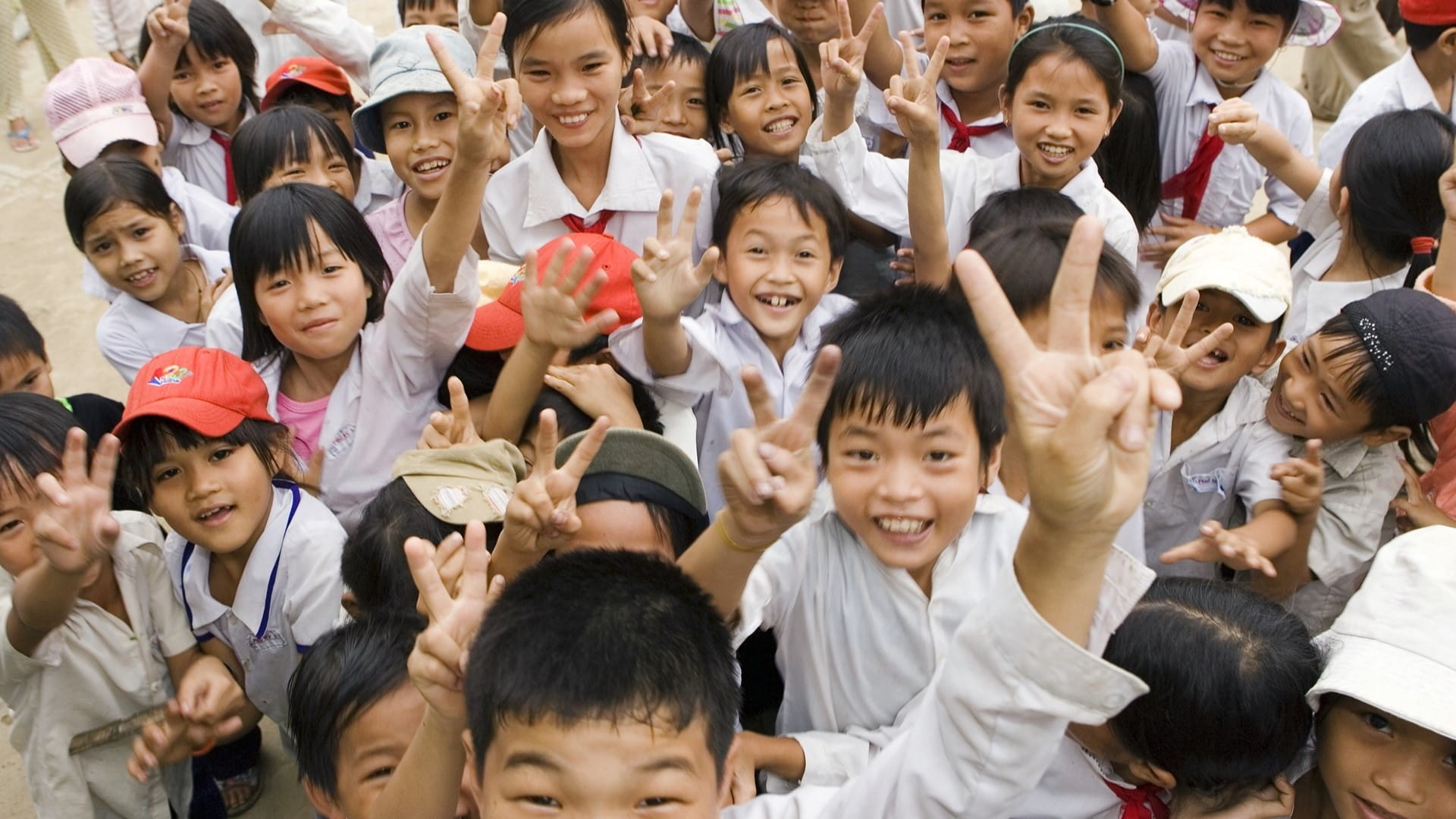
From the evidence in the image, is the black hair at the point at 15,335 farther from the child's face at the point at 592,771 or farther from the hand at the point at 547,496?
the child's face at the point at 592,771

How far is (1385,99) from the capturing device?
341cm

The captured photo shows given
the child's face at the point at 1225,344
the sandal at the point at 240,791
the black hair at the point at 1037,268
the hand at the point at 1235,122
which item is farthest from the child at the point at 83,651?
the hand at the point at 1235,122

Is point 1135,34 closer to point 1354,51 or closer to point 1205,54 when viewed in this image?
point 1205,54

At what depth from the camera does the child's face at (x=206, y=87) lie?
388 centimetres

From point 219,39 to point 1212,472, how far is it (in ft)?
11.6

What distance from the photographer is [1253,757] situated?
162 cm

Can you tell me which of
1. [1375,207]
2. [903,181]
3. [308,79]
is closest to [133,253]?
[308,79]

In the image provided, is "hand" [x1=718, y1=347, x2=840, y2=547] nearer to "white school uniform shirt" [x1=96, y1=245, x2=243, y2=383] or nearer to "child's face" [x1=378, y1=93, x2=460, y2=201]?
"child's face" [x1=378, y1=93, x2=460, y2=201]

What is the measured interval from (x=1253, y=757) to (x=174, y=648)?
202 centimetres

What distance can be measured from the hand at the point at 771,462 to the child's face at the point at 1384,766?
870 millimetres

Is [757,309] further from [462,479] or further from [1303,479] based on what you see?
[1303,479]

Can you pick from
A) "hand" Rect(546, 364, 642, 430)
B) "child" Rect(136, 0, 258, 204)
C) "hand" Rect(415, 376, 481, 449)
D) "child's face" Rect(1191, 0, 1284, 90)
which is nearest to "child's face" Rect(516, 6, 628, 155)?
"hand" Rect(546, 364, 642, 430)

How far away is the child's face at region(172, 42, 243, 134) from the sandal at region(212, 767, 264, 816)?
244 centimetres

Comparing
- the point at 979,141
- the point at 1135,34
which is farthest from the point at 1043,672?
the point at 1135,34
